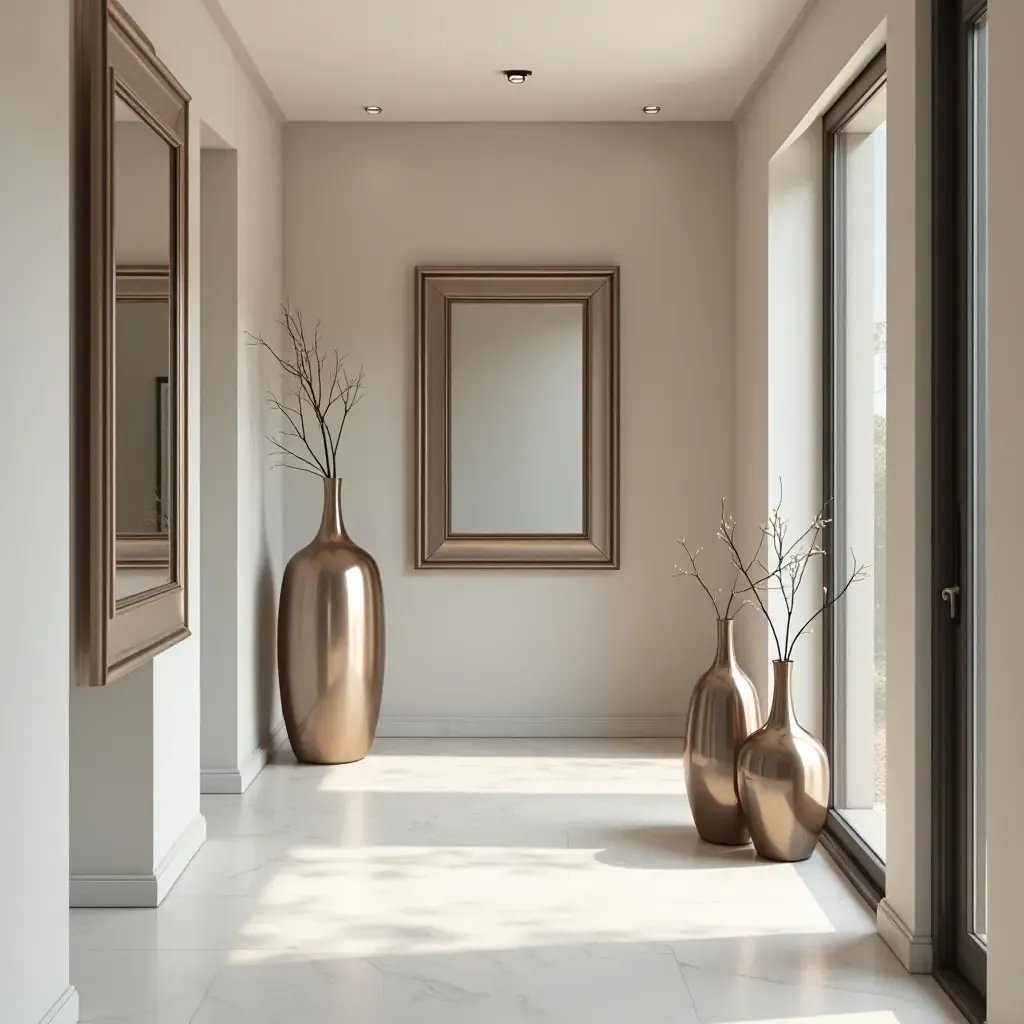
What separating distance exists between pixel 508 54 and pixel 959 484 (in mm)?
2689

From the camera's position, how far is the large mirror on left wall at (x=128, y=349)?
2.86 metres

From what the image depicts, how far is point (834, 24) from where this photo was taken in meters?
3.77

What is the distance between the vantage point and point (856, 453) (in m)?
4.12

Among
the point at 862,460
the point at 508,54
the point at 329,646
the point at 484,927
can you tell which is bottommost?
the point at 484,927

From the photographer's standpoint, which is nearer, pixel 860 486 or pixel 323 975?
pixel 323 975

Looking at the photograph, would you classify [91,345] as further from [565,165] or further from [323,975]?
[565,165]

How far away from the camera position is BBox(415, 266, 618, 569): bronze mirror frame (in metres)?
5.49

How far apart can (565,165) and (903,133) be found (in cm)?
272

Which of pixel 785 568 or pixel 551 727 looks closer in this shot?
pixel 785 568

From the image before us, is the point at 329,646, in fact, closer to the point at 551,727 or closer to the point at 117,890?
the point at 551,727

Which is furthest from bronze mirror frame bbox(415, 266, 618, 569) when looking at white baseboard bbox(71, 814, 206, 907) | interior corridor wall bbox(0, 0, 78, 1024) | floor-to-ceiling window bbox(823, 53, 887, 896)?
interior corridor wall bbox(0, 0, 78, 1024)

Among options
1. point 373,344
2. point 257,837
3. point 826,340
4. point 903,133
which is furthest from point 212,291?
point 903,133

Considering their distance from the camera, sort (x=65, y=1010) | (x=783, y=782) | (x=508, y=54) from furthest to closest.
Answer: (x=508, y=54) → (x=783, y=782) → (x=65, y=1010)

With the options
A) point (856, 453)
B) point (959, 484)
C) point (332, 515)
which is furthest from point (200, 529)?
point (959, 484)
